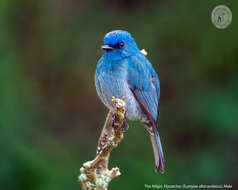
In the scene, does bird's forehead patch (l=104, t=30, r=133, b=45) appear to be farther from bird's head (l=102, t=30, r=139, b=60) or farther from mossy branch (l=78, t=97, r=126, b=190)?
mossy branch (l=78, t=97, r=126, b=190)

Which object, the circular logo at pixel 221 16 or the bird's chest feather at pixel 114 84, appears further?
the circular logo at pixel 221 16

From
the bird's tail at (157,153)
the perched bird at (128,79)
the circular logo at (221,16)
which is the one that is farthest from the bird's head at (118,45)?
Result: the circular logo at (221,16)

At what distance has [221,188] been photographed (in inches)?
202

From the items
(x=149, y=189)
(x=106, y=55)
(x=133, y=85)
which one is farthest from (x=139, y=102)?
(x=149, y=189)

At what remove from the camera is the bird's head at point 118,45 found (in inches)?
156

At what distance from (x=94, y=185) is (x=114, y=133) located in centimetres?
36

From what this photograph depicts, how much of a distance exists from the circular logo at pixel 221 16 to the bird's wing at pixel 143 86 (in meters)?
1.41

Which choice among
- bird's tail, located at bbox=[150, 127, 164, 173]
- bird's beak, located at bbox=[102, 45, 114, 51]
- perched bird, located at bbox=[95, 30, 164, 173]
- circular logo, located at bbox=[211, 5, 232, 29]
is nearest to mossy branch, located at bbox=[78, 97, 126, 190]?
perched bird, located at bbox=[95, 30, 164, 173]

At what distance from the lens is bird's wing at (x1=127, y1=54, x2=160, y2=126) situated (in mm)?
4109

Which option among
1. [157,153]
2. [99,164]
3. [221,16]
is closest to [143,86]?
[157,153]

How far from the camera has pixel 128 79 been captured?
4102 millimetres

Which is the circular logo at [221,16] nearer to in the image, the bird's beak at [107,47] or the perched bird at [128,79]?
the perched bird at [128,79]

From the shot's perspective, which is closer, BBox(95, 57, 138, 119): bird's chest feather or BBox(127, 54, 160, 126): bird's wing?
BBox(95, 57, 138, 119): bird's chest feather

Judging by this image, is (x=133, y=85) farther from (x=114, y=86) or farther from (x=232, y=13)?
(x=232, y=13)
